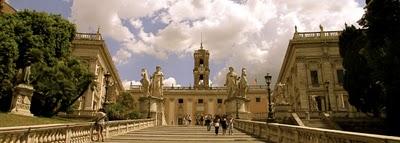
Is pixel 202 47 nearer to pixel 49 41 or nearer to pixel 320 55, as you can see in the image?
pixel 320 55

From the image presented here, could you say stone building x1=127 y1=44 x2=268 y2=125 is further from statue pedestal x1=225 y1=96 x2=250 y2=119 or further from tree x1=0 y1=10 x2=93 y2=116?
statue pedestal x1=225 y1=96 x2=250 y2=119

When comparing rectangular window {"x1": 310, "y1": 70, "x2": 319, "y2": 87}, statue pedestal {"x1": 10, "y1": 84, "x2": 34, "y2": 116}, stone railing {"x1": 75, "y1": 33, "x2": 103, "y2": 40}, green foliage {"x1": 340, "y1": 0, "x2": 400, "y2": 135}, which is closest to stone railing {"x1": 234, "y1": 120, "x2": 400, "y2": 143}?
green foliage {"x1": 340, "y1": 0, "x2": 400, "y2": 135}

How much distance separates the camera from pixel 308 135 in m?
8.98

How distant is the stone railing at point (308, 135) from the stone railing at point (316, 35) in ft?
116

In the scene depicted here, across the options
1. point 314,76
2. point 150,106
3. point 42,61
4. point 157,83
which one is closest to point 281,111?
point 157,83

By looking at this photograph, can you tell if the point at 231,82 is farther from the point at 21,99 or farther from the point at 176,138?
the point at 21,99

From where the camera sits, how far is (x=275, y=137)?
1355 cm

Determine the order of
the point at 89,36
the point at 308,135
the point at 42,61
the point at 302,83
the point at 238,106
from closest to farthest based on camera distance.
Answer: the point at 308,135 → the point at 238,106 → the point at 42,61 → the point at 302,83 → the point at 89,36

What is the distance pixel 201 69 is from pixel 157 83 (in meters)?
54.6

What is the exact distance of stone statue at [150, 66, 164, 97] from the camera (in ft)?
103

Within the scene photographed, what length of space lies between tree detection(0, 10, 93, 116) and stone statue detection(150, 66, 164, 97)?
300 inches

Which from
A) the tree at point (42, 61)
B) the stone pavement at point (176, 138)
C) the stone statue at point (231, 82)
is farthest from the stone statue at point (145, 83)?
the stone pavement at point (176, 138)

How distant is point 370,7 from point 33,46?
28.3 m

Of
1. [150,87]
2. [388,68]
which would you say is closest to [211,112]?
[150,87]
